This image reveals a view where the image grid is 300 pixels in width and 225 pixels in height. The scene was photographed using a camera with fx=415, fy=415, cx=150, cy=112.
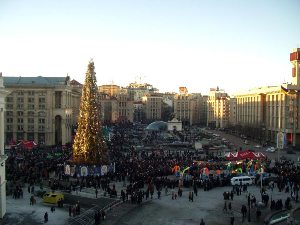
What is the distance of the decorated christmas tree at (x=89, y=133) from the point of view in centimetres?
3678

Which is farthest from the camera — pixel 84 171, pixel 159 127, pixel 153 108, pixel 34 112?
pixel 153 108

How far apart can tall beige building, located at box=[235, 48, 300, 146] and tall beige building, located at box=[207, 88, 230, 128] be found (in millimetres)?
38195

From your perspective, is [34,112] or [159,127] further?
[159,127]

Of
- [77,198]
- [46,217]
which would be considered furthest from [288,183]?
[46,217]

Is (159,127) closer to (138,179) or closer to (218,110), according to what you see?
(218,110)

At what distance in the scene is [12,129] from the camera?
2611 inches

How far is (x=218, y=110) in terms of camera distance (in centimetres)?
14112

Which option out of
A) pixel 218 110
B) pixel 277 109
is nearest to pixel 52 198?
pixel 277 109

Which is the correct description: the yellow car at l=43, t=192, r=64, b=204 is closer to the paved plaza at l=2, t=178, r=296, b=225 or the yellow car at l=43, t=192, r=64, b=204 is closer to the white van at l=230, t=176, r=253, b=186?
the paved plaza at l=2, t=178, r=296, b=225

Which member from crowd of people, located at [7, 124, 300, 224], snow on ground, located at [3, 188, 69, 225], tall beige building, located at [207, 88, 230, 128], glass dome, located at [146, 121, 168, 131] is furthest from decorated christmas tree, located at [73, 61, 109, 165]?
tall beige building, located at [207, 88, 230, 128]

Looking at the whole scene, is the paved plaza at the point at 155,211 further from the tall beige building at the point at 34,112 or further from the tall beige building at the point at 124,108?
the tall beige building at the point at 124,108

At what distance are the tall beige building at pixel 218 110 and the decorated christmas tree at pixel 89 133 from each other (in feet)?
323

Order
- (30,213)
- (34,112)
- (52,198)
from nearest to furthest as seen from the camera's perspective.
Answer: (30,213) < (52,198) < (34,112)

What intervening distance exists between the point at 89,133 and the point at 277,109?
1969 inches
